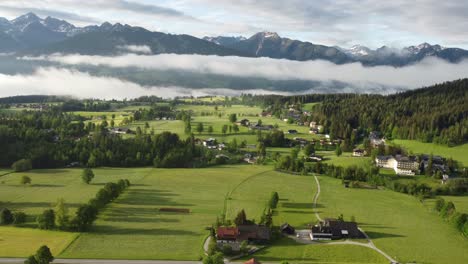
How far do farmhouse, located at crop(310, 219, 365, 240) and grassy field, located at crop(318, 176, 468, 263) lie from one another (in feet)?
7.15

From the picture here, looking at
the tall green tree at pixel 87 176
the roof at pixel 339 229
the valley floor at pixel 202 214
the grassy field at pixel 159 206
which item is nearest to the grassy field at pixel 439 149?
Answer: the valley floor at pixel 202 214

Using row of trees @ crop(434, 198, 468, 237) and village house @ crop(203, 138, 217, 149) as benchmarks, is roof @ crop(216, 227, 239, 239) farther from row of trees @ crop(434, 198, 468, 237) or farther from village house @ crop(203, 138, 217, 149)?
village house @ crop(203, 138, 217, 149)

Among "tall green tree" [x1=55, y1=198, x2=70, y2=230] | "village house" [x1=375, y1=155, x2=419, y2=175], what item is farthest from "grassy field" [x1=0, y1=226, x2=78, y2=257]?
"village house" [x1=375, y1=155, x2=419, y2=175]

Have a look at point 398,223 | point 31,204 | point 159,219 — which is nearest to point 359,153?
point 398,223

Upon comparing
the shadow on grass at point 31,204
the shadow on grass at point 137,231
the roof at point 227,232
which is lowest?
the shadow on grass at point 137,231

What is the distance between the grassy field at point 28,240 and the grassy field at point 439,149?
78.3m

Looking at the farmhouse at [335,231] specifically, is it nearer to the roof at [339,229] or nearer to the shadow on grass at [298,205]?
the roof at [339,229]

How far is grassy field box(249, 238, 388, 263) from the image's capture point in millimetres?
48688

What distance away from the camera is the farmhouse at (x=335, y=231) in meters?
55.1

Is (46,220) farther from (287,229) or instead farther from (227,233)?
(287,229)

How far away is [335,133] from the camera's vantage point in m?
134

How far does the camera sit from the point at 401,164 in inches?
3620

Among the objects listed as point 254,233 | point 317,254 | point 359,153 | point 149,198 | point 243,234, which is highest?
point 359,153

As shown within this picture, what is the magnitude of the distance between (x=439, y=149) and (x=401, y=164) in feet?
71.0
